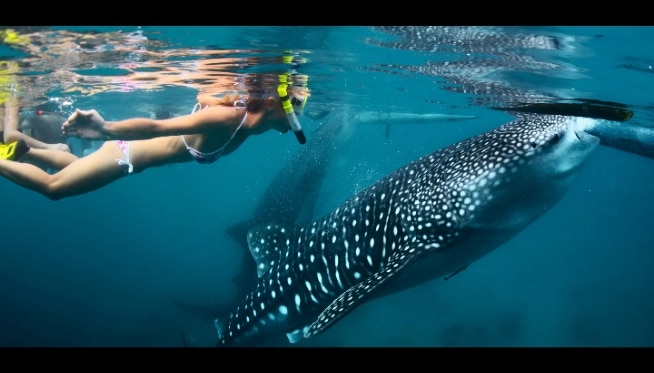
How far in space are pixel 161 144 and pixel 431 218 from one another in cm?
496

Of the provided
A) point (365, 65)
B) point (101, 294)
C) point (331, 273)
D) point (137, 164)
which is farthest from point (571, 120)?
point (101, 294)

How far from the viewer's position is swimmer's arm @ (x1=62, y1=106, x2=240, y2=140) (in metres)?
5.86

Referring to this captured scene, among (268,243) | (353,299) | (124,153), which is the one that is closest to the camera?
(353,299)

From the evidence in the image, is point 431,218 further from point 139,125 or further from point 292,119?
point 139,125

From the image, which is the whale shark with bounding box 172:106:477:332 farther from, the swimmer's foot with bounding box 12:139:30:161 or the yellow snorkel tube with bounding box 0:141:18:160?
the yellow snorkel tube with bounding box 0:141:18:160

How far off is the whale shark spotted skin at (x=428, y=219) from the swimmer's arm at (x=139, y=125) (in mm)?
2352

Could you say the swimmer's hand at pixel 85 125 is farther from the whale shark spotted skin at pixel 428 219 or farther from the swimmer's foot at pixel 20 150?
the whale shark spotted skin at pixel 428 219

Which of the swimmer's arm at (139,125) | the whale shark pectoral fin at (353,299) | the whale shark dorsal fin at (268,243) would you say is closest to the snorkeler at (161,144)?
the swimmer's arm at (139,125)

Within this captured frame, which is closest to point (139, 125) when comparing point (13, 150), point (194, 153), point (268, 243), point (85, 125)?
point (85, 125)

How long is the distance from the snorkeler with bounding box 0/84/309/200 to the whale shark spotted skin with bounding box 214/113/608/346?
170 centimetres

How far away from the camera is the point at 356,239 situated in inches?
261

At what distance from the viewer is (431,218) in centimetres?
588

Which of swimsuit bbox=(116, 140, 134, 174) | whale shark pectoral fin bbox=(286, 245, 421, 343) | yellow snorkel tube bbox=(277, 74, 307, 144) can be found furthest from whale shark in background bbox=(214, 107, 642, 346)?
swimsuit bbox=(116, 140, 134, 174)
